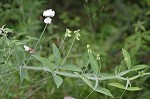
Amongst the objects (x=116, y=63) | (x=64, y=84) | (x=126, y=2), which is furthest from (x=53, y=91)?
(x=126, y=2)

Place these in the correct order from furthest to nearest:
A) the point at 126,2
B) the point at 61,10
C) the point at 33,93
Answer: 1. the point at 61,10
2. the point at 126,2
3. the point at 33,93

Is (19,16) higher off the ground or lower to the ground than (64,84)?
higher

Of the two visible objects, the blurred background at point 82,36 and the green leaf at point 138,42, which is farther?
the green leaf at point 138,42

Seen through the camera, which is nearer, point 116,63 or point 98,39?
point 116,63

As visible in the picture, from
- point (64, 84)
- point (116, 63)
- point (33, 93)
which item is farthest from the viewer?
point (116, 63)

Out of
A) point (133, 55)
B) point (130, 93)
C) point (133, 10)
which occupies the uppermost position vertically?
point (133, 10)

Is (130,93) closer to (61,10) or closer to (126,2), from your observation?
(126,2)

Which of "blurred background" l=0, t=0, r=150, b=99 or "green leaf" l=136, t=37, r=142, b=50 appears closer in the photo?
"blurred background" l=0, t=0, r=150, b=99
